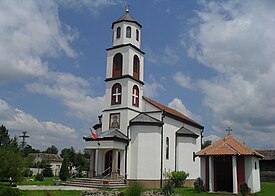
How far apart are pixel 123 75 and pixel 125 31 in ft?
16.6

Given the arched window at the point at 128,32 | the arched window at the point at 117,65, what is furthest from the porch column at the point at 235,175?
the arched window at the point at 128,32

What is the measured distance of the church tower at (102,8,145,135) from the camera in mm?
32219

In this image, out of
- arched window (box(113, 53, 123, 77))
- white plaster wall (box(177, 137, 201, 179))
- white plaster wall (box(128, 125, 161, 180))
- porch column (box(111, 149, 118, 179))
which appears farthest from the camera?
white plaster wall (box(177, 137, 201, 179))

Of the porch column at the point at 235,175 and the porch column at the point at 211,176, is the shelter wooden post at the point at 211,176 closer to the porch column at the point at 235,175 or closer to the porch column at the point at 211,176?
the porch column at the point at 211,176

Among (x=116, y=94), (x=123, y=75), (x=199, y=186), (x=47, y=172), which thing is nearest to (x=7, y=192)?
(x=199, y=186)

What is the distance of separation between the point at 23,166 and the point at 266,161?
35663 mm

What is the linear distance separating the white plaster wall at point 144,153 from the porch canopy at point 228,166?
605 centimetres

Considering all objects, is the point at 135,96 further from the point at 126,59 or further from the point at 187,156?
the point at 187,156

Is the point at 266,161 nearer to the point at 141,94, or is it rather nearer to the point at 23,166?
the point at 141,94

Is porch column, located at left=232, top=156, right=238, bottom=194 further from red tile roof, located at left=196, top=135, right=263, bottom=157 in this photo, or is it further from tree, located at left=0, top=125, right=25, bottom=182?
tree, located at left=0, top=125, right=25, bottom=182

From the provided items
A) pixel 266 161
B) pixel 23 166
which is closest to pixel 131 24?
pixel 23 166

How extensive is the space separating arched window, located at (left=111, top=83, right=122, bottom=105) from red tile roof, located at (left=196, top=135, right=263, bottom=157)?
1116 centimetres

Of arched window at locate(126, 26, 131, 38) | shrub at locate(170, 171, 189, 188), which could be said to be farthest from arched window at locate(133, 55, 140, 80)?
shrub at locate(170, 171, 189, 188)

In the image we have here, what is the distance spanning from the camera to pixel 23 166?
27.5 meters
